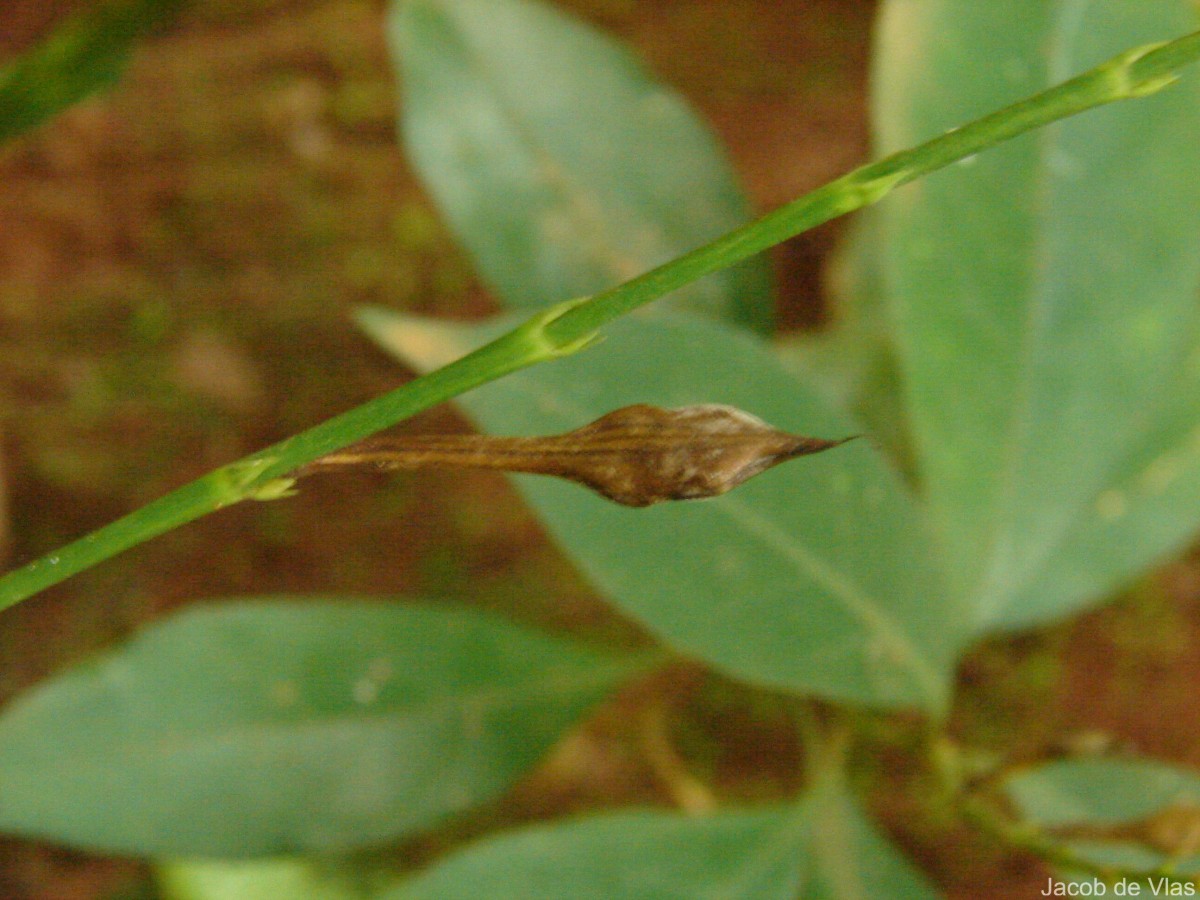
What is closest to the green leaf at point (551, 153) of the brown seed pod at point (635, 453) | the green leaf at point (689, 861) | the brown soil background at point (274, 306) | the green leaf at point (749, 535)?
the green leaf at point (749, 535)

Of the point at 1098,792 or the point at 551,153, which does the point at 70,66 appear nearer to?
the point at 551,153

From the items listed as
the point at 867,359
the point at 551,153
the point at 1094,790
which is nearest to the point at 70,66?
the point at 551,153

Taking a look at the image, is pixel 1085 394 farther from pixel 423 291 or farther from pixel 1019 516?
pixel 423 291

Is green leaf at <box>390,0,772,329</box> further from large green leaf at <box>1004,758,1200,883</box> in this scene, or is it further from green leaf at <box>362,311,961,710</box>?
large green leaf at <box>1004,758,1200,883</box>

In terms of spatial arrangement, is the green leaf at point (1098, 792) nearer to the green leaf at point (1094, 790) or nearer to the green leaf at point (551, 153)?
the green leaf at point (1094, 790)

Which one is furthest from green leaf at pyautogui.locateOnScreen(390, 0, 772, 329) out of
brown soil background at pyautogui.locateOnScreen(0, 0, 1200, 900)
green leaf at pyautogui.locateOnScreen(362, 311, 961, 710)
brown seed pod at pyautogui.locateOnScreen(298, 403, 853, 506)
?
brown seed pod at pyautogui.locateOnScreen(298, 403, 853, 506)
